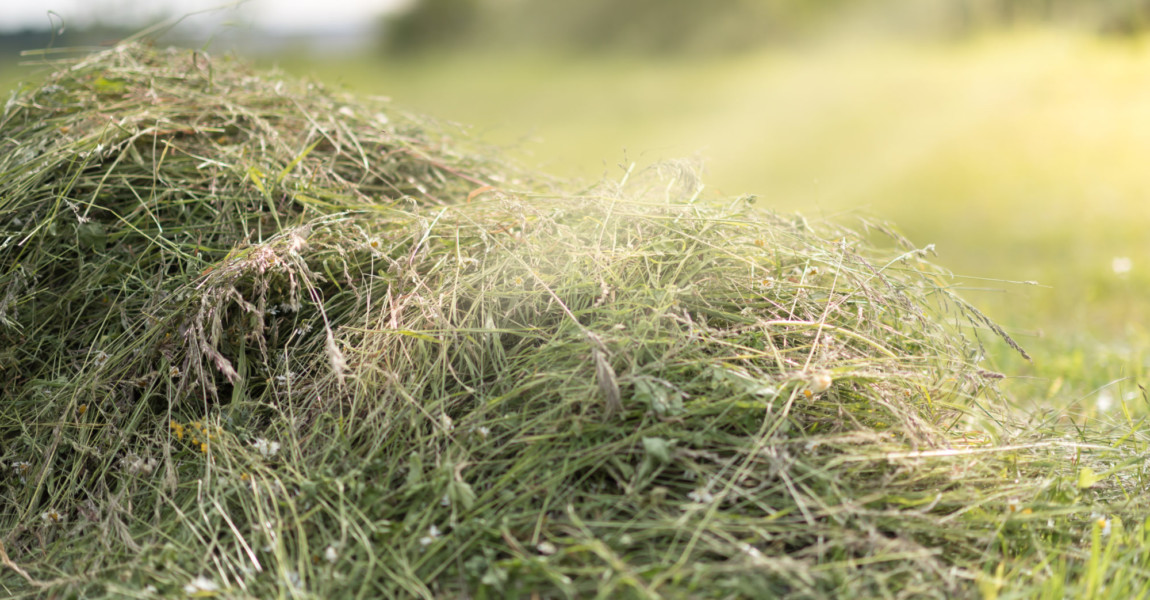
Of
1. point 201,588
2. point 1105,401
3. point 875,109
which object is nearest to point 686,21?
→ point 875,109

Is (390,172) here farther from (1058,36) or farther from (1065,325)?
(1058,36)

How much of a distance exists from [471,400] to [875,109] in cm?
1349

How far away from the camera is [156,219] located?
2262mm

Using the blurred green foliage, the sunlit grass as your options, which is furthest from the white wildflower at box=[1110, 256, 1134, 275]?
the blurred green foliage

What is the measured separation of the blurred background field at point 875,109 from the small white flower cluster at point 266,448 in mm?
1300

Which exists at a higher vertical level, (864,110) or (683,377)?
(683,377)

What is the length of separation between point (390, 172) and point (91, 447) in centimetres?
128

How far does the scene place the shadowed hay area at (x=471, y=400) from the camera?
1.56 metres

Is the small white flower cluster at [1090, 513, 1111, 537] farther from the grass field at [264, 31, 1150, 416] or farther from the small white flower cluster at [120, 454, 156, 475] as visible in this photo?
the small white flower cluster at [120, 454, 156, 475]

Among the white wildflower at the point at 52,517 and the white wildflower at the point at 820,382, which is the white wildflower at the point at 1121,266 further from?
the white wildflower at the point at 52,517

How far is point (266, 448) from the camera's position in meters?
1.80

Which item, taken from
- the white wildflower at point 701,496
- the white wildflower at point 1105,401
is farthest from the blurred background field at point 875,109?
the white wildflower at point 701,496

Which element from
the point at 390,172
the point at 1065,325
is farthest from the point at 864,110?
the point at 390,172

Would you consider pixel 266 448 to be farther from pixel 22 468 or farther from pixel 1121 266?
pixel 1121 266
